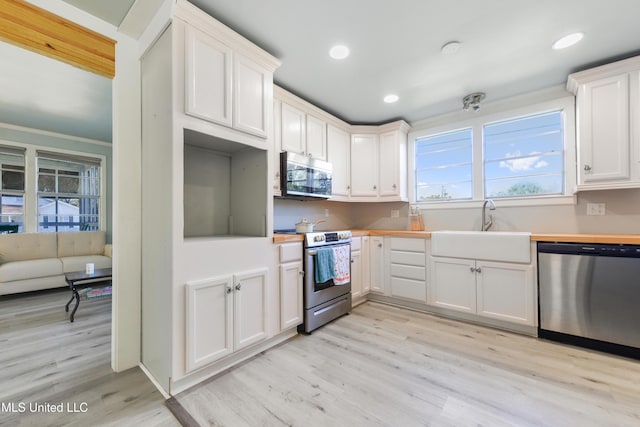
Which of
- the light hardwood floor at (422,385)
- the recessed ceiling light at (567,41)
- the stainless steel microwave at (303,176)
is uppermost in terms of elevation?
the recessed ceiling light at (567,41)

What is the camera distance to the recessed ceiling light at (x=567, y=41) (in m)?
1.97

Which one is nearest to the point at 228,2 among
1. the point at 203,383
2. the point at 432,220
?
the point at 203,383

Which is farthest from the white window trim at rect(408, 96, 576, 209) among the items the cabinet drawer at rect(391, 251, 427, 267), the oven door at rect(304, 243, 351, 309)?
the oven door at rect(304, 243, 351, 309)

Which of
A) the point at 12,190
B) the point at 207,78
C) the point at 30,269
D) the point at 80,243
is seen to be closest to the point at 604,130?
the point at 207,78

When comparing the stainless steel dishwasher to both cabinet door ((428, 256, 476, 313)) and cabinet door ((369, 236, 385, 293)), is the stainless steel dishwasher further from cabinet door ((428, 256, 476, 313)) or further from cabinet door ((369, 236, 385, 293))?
cabinet door ((369, 236, 385, 293))

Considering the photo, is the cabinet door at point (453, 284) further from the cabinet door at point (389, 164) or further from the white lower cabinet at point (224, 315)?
the white lower cabinet at point (224, 315)

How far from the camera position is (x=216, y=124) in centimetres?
182

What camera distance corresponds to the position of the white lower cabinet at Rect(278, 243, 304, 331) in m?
2.27

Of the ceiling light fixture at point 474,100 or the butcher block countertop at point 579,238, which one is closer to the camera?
the butcher block countertop at point 579,238

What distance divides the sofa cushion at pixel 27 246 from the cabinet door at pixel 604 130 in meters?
7.08

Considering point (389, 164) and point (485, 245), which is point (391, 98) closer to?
point (389, 164)

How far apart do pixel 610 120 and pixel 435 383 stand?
2.72 meters

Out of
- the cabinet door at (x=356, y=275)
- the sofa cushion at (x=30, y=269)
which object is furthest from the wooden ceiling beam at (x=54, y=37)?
the sofa cushion at (x=30, y=269)

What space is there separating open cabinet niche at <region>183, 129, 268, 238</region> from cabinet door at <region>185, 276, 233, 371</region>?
0.59m
